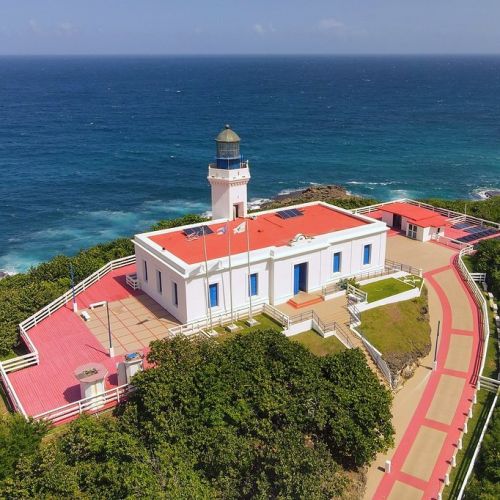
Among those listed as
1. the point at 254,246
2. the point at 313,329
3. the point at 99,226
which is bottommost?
the point at 99,226

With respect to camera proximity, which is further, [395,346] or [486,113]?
[486,113]

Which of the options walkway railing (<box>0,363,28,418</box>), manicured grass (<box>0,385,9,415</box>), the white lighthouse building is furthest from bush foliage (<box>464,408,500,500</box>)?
manicured grass (<box>0,385,9,415</box>)

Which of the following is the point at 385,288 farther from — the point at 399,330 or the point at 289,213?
the point at 289,213

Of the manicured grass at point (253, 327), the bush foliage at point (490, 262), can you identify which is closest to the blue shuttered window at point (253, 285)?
the manicured grass at point (253, 327)

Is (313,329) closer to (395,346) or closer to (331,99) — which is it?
(395,346)

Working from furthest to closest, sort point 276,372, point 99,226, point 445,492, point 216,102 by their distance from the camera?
1. point 216,102
2. point 99,226
3. point 276,372
4. point 445,492

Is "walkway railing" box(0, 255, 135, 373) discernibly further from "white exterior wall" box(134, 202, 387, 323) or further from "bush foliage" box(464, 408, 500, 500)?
"bush foliage" box(464, 408, 500, 500)

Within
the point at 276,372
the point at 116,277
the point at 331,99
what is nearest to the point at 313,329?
the point at 276,372
